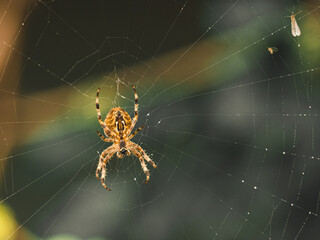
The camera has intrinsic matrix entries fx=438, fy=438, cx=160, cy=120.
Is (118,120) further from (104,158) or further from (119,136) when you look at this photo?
(104,158)

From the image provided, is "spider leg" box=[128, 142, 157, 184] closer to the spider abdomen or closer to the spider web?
the spider web

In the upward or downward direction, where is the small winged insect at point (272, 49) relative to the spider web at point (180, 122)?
upward

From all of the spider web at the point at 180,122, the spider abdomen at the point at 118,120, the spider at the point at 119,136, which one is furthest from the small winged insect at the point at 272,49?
the spider abdomen at the point at 118,120

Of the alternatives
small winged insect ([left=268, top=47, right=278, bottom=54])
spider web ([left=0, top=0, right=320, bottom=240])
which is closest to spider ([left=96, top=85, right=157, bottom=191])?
spider web ([left=0, top=0, right=320, bottom=240])

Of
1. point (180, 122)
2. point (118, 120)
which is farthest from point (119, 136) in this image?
point (180, 122)

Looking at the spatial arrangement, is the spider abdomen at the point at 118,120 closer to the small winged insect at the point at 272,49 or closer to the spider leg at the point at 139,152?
the spider leg at the point at 139,152
